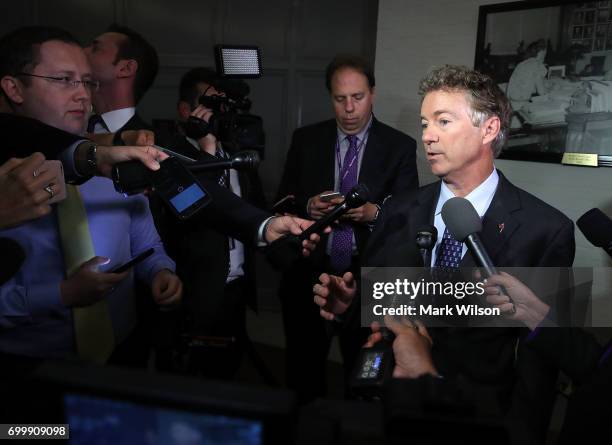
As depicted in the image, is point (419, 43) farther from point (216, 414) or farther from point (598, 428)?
point (216, 414)

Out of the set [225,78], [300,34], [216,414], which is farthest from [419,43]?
[216,414]

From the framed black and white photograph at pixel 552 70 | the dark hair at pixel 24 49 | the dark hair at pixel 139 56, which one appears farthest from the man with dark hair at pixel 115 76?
the framed black and white photograph at pixel 552 70

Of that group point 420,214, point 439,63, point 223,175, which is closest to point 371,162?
point 223,175

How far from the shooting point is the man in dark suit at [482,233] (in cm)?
156

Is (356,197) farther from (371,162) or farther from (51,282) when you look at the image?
(371,162)

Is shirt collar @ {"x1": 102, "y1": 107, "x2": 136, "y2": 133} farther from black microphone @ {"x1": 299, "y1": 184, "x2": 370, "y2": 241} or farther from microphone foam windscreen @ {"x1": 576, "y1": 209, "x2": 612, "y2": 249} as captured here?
microphone foam windscreen @ {"x1": 576, "y1": 209, "x2": 612, "y2": 249}

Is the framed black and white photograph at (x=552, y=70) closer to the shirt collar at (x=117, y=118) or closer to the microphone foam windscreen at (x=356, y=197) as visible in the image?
the microphone foam windscreen at (x=356, y=197)

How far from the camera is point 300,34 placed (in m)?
4.19

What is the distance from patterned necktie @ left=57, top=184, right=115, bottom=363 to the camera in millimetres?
1411

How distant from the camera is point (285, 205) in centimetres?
232

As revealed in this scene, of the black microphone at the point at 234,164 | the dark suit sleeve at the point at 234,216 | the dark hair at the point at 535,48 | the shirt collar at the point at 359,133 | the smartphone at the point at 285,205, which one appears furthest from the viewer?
the dark hair at the point at 535,48

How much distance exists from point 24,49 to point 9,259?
2.17ft

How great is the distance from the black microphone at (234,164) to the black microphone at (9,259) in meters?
0.43

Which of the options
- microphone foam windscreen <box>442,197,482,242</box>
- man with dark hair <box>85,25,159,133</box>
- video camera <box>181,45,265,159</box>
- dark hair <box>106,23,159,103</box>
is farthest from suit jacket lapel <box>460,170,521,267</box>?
dark hair <box>106,23,159,103</box>
